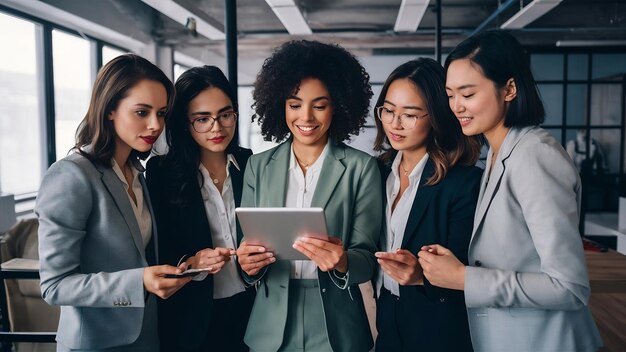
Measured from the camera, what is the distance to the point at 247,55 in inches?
340

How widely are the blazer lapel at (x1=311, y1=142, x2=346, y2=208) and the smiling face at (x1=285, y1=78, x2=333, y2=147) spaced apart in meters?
0.10

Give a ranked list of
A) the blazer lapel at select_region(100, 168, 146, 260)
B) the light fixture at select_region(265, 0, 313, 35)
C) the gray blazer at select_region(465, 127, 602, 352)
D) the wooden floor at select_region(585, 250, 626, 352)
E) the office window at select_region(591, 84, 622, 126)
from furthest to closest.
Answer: the office window at select_region(591, 84, 622, 126) → the light fixture at select_region(265, 0, 313, 35) → the wooden floor at select_region(585, 250, 626, 352) → the blazer lapel at select_region(100, 168, 146, 260) → the gray blazer at select_region(465, 127, 602, 352)

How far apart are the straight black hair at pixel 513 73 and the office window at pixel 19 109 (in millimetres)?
5001

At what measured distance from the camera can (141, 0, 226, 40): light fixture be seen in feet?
18.3

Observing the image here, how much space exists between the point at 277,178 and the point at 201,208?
0.32 meters

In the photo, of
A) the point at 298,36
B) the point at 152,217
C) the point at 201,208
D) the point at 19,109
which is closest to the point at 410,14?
the point at 298,36

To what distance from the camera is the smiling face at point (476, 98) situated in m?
1.49

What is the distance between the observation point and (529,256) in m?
1.39

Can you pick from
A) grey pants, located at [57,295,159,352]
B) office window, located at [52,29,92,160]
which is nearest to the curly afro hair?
grey pants, located at [57,295,159,352]

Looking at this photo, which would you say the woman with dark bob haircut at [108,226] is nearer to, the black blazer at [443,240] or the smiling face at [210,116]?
the smiling face at [210,116]

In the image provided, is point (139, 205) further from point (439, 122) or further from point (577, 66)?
point (577, 66)

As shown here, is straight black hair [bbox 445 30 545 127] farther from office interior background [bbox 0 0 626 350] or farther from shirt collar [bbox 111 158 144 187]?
office interior background [bbox 0 0 626 350]

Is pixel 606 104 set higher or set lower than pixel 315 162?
higher

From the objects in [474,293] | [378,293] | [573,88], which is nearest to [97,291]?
[378,293]
